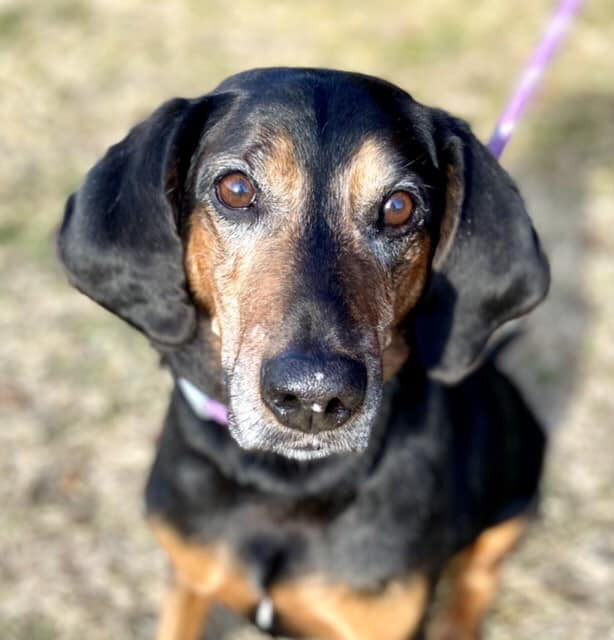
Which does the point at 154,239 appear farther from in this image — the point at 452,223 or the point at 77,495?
the point at 77,495

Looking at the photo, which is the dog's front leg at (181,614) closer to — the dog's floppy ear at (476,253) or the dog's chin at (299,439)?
the dog's chin at (299,439)

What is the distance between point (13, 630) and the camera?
14.1 feet

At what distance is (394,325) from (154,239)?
83 centimetres

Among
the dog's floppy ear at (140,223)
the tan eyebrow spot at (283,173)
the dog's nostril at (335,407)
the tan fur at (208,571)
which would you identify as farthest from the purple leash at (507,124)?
the tan eyebrow spot at (283,173)

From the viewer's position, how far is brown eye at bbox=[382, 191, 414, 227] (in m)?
3.01

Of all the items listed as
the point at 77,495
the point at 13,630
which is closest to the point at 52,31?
the point at 77,495

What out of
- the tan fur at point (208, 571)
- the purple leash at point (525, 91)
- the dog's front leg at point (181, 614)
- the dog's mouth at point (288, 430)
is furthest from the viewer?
the dog's front leg at point (181, 614)

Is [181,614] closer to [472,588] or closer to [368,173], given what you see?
[472,588]

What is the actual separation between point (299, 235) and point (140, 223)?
511 mm

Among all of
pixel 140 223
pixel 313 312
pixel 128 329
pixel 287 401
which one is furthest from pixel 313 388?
pixel 128 329

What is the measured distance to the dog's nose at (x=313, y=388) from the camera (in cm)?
253

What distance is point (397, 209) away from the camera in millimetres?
3021

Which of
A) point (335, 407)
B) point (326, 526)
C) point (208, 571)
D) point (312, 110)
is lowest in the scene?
point (208, 571)

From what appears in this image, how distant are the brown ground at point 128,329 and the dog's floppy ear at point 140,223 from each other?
1969 millimetres
